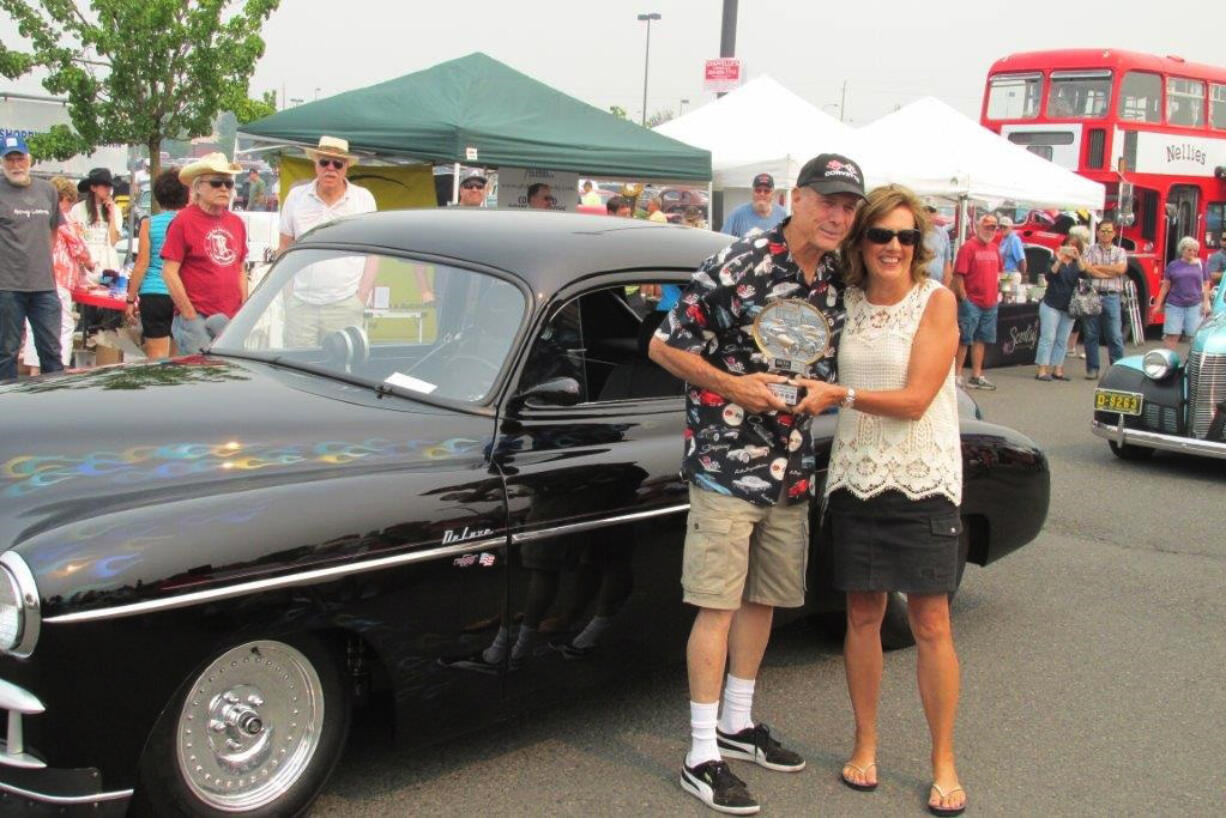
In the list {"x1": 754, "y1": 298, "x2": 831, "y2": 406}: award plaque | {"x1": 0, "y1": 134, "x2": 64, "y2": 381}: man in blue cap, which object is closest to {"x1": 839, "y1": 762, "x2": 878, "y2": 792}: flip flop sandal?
{"x1": 754, "y1": 298, "x2": 831, "y2": 406}: award plaque

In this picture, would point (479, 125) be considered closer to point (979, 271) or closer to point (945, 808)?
point (979, 271)

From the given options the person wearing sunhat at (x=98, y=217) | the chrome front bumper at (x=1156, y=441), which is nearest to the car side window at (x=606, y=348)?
the chrome front bumper at (x=1156, y=441)

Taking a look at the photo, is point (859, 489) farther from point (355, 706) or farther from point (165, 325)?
point (165, 325)

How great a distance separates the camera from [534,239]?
428cm

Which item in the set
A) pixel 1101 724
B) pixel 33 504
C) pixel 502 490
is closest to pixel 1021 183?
pixel 1101 724

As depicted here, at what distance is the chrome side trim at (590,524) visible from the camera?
3668 millimetres

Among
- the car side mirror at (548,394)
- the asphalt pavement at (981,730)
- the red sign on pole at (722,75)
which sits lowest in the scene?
the asphalt pavement at (981,730)

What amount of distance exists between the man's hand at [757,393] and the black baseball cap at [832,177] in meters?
0.55

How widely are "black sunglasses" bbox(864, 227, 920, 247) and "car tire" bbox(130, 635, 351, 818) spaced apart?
1.91 metres

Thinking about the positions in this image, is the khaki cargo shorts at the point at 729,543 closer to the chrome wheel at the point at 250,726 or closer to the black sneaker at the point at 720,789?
the black sneaker at the point at 720,789

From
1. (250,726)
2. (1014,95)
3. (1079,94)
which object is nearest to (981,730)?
(250,726)

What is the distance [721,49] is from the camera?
58.0 feet

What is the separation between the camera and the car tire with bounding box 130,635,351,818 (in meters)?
3.05

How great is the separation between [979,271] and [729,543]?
1118 cm
